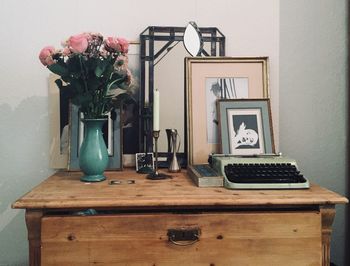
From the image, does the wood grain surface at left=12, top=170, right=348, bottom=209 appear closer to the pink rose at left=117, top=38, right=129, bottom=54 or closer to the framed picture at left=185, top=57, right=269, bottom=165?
the framed picture at left=185, top=57, right=269, bottom=165

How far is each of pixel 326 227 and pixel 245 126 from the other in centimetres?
54

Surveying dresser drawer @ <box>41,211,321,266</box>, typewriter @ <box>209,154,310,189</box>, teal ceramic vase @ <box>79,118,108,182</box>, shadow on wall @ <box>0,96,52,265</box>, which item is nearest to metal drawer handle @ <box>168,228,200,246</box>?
dresser drawer @ <box>41,211,321,266</box>

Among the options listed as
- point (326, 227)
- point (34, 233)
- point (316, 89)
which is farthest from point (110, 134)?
point (316, 89)

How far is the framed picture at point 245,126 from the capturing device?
4.95 feet

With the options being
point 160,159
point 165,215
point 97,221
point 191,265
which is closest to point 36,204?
point 97,221

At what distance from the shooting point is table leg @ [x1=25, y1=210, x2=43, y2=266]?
3.55 feet

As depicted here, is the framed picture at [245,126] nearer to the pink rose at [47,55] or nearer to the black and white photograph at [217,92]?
the black and white photograph at [217,92]

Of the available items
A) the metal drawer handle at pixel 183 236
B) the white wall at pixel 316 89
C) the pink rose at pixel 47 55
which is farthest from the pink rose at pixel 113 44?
the white wall at pixel 316 89

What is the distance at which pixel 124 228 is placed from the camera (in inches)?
42.9

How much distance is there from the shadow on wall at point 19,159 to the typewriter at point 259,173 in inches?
32.7

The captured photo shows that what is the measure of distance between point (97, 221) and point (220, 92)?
2.69ft

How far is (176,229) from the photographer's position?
1096mm

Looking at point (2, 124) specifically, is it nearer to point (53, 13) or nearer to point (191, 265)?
point (53, 13)

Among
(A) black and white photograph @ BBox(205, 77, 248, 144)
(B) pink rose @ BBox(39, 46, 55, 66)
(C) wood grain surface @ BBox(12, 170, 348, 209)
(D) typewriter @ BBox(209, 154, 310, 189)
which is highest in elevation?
(B) pink rose @ BBox(39, 46, 55, 66)
